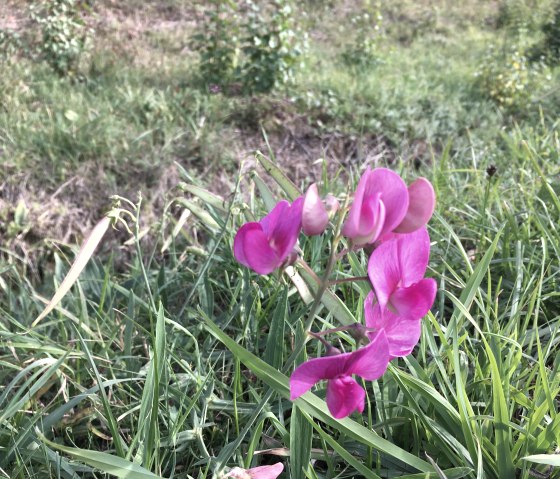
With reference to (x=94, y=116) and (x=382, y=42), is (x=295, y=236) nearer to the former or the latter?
(x=94, y=116)

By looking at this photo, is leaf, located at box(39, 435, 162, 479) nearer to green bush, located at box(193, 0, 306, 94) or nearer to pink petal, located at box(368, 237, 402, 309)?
pink petal, located at box(368, 237, 402, 309)

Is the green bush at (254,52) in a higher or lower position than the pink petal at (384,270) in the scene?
lower

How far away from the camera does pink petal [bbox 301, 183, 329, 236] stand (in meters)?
0.63

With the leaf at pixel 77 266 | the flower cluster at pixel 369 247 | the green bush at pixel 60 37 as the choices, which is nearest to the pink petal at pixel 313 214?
the flower cluster at pixel 369 247

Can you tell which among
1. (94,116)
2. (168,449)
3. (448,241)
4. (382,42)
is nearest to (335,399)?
(168,449)

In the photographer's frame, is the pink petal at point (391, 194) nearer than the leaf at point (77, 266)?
Yes

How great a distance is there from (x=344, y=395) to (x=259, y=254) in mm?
208

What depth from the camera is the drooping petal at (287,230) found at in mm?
664

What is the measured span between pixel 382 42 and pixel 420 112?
1.86m

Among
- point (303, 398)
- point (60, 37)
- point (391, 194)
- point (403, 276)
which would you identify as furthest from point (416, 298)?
point (60, 37)

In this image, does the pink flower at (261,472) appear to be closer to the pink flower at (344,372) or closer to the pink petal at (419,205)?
the pink flower at (344,372)

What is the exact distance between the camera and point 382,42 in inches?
199

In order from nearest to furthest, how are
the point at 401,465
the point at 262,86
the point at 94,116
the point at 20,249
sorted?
1. the point at 401,465
2. the point at 20,249
3. the point at 94,116
4. the point at 262,86

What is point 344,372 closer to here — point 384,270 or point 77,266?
point 384,270
